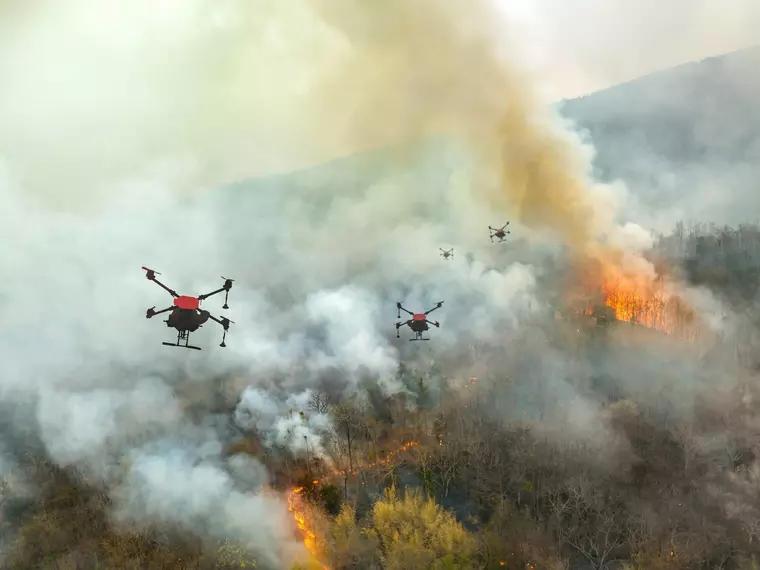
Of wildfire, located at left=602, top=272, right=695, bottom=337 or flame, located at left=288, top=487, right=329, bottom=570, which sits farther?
wildfire, located at left=602, top=272, right=695, bottom=337

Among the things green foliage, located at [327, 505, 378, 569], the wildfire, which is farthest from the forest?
the wildfire

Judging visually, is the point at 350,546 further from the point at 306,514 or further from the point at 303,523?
the point at 306,514

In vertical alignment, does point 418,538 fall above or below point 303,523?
above

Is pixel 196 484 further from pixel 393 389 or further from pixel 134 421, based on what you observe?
pixel 393 389

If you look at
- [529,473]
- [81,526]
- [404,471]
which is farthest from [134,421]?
[529,473]

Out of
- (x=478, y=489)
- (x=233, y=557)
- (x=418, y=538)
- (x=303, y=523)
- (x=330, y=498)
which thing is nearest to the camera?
(x=418, y=538)

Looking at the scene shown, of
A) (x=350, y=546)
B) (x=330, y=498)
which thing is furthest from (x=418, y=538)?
(x=330, y=498)

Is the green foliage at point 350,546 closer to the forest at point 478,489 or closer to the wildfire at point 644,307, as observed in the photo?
the forest at point 478,489

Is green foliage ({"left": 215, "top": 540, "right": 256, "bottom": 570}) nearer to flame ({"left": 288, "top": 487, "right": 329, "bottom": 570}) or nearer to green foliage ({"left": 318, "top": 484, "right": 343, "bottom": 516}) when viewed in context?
flame ({"left": 288, "top": 487, "right": 329, "bottom": 570})
